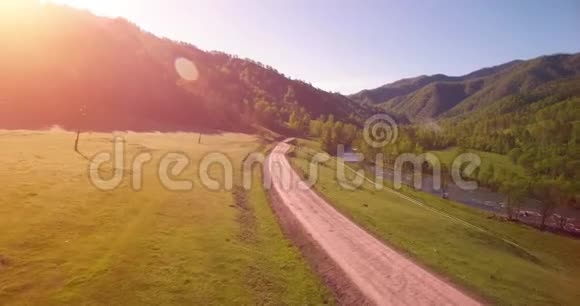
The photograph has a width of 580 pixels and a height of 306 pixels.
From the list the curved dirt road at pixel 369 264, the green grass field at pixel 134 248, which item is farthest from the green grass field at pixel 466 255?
the green grass field at pixel 134 248

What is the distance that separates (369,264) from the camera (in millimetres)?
35406

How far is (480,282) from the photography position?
113ft

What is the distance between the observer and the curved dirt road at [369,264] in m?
29.7

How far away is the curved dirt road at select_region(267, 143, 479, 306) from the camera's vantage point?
97.3 ft

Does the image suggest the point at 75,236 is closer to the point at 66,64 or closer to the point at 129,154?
the point at 129,154

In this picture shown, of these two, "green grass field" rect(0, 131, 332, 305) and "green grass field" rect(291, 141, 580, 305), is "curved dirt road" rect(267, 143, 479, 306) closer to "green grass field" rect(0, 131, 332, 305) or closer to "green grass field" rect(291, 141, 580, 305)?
"green grass field" rect(291, 141, 580, 305)

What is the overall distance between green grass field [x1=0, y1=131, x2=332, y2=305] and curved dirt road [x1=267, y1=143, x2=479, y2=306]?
136 inches

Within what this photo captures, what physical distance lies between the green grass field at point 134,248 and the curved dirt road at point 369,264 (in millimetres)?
3458

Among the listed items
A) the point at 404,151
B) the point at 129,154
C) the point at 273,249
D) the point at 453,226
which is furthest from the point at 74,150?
the point at 404,151

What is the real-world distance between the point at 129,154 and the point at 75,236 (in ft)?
161
